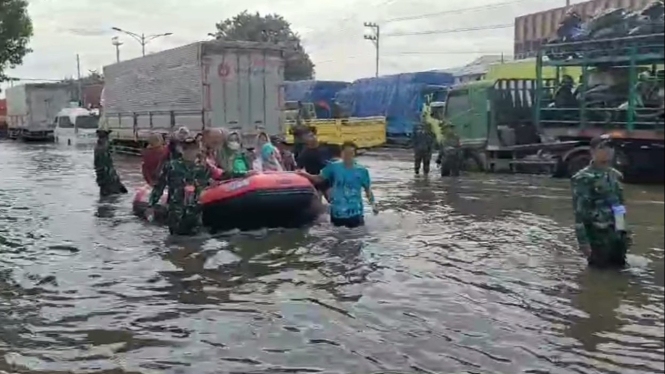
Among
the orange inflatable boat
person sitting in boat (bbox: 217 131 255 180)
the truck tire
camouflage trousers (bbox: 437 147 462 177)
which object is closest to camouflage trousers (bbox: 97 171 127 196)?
person sitting in boat (bbox: 217 131 255 180)

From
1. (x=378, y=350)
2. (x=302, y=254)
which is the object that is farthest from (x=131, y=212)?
(x=378, y=350)

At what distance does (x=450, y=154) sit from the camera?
20359mm

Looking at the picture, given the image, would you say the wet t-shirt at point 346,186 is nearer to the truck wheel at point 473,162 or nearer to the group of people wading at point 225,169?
the group of people wading at point 225,169

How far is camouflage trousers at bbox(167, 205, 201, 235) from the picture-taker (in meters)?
10.4

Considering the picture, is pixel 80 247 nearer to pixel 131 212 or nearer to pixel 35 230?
pixel 35 230

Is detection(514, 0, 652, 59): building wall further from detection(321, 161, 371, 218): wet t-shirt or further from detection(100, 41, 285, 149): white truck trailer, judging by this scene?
detection(100, 41, 285, 149): white truck trailer

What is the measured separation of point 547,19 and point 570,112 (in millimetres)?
2893

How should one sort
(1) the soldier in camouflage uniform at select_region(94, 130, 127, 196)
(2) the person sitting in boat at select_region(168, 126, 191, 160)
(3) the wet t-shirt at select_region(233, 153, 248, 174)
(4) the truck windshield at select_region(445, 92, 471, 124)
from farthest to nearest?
(4) the truck windshield at select_region(445, 92, 471, 124), (1) the soldier in camouflage uniform at select_region(94, 130, 127, 196), (3) the wet t-shirt at select_region(233, 153, 248, 174), (2) the person sitting in boat at select_region(168, 126, 191, 160)

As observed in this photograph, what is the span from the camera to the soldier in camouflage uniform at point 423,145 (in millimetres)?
20938

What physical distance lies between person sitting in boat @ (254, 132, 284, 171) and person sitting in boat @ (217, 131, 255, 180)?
244mm

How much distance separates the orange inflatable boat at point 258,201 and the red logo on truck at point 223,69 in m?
13.6

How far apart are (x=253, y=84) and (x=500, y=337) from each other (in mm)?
19437

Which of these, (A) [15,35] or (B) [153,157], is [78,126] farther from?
(B) [153,157]

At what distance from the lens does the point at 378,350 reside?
18.9 ft
